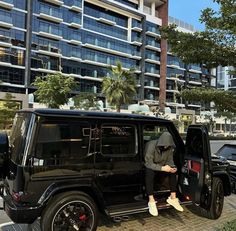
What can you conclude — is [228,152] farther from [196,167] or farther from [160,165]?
[160,165]

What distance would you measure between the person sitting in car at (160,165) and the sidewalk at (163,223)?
426mm

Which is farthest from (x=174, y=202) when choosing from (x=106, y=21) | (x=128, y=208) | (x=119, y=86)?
(x=106, y=21)

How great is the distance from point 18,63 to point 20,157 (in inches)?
2242

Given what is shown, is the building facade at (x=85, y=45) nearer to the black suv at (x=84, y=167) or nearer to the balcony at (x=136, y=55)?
the balcony at (x=136, y=55)

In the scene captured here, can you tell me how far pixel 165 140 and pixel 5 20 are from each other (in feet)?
186

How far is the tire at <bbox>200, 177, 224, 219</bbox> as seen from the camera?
253 inches

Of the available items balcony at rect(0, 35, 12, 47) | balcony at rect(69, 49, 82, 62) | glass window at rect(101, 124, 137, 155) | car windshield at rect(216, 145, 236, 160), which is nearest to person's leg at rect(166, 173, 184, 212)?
glass window at rect(101, 124, 137, 155)

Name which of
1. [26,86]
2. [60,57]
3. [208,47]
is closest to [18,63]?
[26,86]

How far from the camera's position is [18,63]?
5903 centimetres

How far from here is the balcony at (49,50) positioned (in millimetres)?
61562

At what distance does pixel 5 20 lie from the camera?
57.0 metres

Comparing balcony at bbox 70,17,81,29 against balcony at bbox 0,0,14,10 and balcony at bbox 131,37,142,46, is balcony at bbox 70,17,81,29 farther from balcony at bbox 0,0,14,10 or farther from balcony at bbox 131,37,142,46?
balcony at bbox 131,37,142,46

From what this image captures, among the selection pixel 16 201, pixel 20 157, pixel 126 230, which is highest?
pixel 20 157

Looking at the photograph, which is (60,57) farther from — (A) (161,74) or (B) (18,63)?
(A) (161,74)
